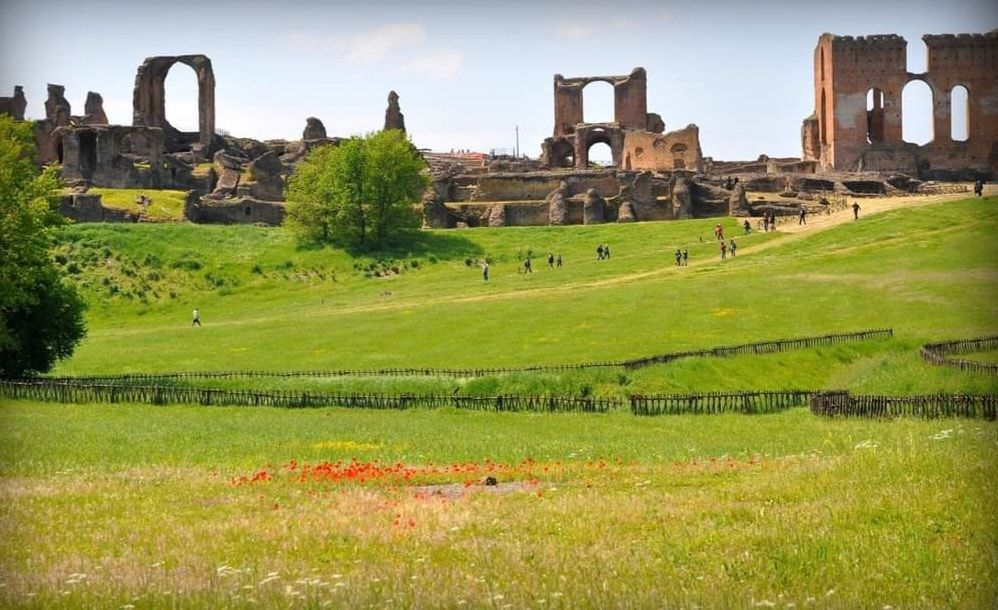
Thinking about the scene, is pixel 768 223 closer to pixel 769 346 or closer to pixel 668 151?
pixel 668 151

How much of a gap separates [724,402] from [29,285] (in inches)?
956

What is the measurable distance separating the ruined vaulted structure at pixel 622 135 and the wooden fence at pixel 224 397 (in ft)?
234

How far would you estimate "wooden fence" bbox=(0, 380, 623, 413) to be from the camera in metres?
38.4

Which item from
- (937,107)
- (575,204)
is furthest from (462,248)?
(937,107)

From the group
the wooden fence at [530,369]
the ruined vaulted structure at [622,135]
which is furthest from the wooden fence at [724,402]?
the ruined vaulted structure at [622,135]

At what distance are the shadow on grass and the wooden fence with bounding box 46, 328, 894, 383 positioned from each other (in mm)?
33916

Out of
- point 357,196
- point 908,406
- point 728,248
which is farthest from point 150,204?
point 908,406

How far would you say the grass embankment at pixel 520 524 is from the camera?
13.8 meters

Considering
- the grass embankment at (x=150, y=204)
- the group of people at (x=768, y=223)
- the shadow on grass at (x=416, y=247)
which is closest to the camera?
the shadow on grass at (x=416, y=247)

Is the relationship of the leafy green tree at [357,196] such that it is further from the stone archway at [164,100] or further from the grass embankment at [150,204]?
the stone archway at [164,100]

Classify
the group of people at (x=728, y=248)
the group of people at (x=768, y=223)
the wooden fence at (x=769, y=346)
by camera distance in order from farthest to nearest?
the group of people at (x=768, y=223) < the group of people at (x=728, y=248) < the wooden fence at (x=769, y=346)

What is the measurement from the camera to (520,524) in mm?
17453

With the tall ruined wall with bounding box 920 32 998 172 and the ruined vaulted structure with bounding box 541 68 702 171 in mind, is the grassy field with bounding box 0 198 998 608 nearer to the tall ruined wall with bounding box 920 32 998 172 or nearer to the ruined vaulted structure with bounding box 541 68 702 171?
the ruined vaulted structure with bounding box 541 68 702 171

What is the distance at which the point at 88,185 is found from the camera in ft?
315
